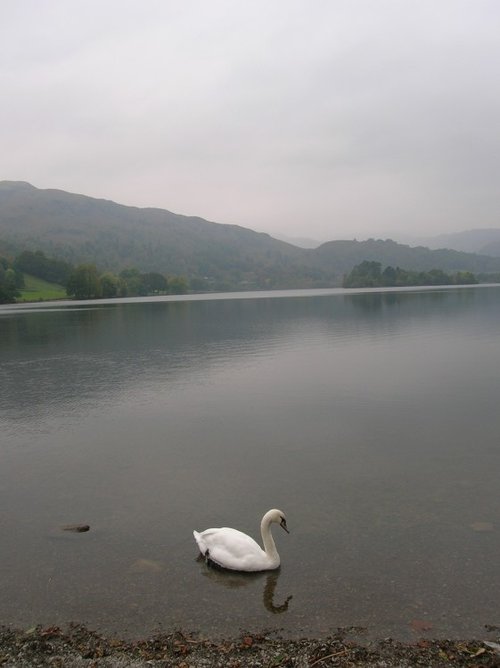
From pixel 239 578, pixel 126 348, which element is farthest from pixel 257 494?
pixel 126 348

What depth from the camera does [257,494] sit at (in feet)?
53.6

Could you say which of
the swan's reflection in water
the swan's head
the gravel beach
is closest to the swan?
the swan's head

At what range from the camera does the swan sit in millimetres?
12031

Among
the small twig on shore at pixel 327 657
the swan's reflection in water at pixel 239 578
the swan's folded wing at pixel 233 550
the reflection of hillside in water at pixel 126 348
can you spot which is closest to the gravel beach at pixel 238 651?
the small twig on shore at pixel 327 657

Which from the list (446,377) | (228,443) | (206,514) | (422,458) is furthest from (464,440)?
(446,377)

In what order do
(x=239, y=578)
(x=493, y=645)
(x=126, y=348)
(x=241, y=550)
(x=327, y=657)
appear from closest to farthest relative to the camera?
(x=327, y=657) < (x=493, y=645) < (x=239, y=578) < (x=241, y=550) < (x=126, y=348)

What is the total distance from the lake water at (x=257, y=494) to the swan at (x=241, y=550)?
28 centimetres

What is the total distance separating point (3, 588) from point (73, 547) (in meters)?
1.99

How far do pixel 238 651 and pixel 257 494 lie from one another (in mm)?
7121

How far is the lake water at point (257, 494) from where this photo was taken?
35.4ft

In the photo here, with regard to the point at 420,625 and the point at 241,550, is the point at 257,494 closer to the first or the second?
the point at 241,550

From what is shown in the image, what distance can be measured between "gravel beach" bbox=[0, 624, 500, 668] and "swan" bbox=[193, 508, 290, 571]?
228 cm

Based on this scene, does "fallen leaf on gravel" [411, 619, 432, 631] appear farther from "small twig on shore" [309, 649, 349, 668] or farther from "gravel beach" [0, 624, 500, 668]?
"small twig on shore" [309, 649, 349, 668]

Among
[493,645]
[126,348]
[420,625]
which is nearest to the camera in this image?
[493,645]
